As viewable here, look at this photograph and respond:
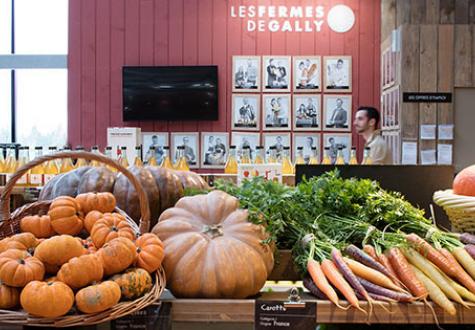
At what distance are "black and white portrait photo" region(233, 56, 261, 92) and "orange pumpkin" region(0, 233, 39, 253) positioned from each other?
568 cm

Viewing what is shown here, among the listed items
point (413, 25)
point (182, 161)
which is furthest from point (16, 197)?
point (413, 25)

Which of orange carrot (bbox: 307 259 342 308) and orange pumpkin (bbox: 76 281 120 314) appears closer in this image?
Result: orange pumpkin (bbox: 76 281 120 314)

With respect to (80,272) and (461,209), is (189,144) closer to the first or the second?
(461,209)

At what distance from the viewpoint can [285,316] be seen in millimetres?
1255

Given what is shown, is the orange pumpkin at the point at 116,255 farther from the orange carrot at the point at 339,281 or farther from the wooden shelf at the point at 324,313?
the orange carrot at the point at 339,281

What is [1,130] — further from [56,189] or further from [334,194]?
[334,194]

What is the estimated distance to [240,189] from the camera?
165 centimetres

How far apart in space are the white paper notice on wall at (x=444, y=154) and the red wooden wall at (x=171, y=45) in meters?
1.32

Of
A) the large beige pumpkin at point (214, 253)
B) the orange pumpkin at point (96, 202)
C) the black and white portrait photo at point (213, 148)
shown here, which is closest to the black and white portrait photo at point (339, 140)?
the black and white portrait photo at point (213, 148)

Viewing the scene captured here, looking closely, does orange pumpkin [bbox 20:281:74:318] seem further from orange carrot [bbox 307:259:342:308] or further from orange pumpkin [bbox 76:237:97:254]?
orange carrot [bbox 307:259:342:308]

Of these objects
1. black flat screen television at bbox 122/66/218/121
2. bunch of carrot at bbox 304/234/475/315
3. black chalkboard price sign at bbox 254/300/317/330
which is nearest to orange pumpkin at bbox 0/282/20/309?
black chalkboard price sign at bbox 254/300/317/330

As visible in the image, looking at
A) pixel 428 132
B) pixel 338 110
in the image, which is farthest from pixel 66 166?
pixel 338 110

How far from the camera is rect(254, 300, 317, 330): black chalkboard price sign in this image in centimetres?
125

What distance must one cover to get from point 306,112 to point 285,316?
568 cm
